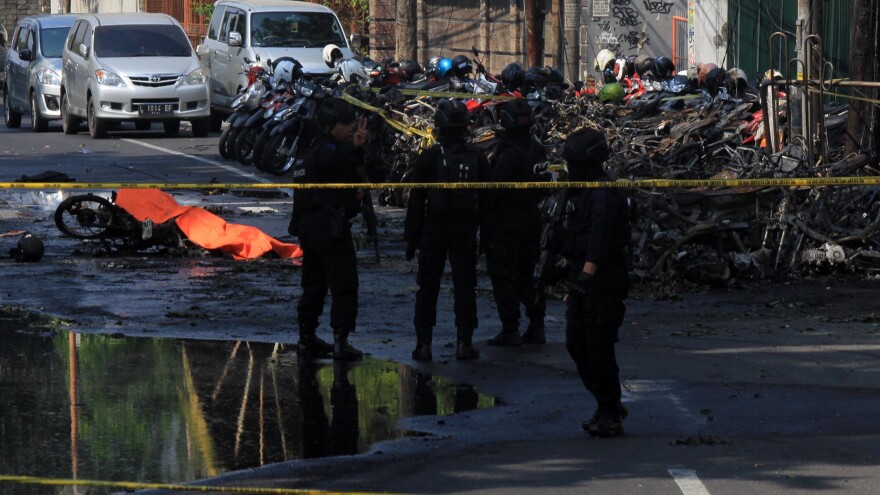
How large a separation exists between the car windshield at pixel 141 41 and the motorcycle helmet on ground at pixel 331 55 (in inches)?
114

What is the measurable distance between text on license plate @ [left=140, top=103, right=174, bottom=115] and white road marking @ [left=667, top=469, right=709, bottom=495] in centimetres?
1919

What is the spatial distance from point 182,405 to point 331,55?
16212 mm

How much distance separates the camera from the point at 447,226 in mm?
10078

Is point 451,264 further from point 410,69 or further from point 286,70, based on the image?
point 410,69

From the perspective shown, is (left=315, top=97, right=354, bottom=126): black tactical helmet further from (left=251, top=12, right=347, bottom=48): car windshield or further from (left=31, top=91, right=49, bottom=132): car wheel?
(left=31, top=91, right=49, bottom=132): car wheel

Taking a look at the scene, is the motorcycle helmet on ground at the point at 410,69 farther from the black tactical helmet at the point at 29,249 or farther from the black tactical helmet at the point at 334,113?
the black tactical helmet at the point at 334,113

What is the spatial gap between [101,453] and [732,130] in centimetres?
1105

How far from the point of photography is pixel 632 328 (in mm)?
11031

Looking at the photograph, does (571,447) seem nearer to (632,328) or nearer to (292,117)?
(632,328)

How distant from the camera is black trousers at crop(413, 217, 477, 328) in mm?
10053

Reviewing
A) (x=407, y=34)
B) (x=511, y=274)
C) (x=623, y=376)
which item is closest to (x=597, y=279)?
(x=623, y=376)

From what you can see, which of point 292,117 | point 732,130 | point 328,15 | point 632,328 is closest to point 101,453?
point 632,328

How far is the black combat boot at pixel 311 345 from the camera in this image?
1016 cm

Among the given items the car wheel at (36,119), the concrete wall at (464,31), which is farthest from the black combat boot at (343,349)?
the concrete wall at (464,31)
